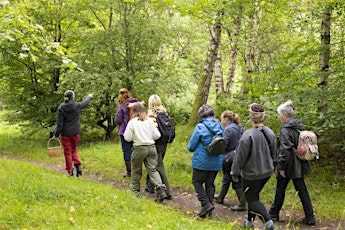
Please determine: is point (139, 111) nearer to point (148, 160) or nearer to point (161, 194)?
point (148, 160)

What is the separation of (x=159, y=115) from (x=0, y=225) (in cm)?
359

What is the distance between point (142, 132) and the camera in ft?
23.4

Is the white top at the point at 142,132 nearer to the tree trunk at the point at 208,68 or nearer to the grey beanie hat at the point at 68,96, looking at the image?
the grey beanie hat at the point at 68,96

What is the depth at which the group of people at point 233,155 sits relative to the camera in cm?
561

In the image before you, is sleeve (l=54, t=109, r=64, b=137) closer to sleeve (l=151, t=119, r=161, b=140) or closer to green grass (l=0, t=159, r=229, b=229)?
green grass (l=0, t=159, r=229, b=229)

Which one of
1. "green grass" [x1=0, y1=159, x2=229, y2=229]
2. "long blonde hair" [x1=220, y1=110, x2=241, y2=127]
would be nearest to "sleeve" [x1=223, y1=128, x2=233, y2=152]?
"long blonde hair" [x1=220, y1=110, x2=241, y2=127]

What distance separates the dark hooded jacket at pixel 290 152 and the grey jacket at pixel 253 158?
0.72 metres

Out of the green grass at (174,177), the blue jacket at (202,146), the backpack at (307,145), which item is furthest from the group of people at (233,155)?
the green grass at (174,177)

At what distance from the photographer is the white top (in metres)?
7.14

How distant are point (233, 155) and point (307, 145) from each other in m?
1.48

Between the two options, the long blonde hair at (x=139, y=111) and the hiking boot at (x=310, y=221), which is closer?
the hiking boot at (x=310, y=221)

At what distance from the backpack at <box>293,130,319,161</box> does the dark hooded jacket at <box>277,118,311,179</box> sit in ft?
Result: 0.39

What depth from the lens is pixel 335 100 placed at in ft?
25.5

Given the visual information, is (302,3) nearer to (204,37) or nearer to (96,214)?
(96,214)
